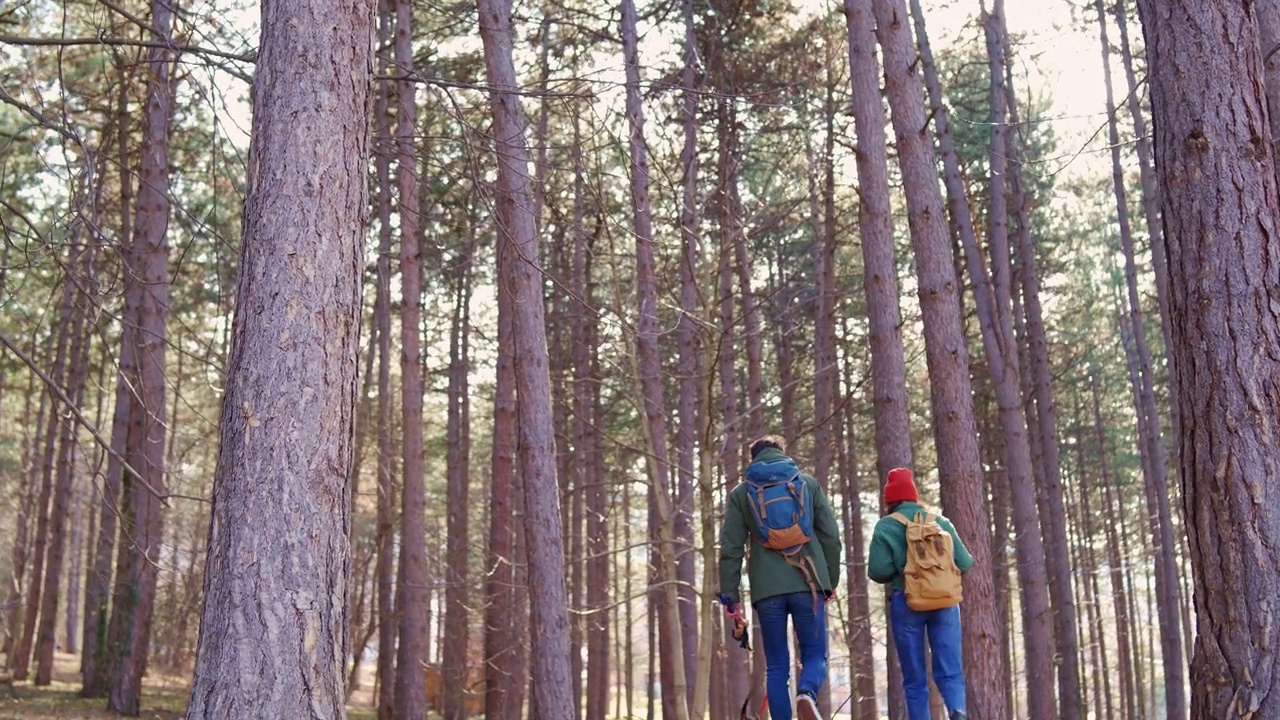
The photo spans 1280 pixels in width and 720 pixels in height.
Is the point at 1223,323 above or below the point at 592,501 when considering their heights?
below

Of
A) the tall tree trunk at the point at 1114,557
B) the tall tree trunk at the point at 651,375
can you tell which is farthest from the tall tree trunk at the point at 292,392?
the tall tree trunk at the point at 1114,557

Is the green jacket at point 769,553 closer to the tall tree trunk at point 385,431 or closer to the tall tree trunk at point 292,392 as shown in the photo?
the tall tree trunk at point 292,392

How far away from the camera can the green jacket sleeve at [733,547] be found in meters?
7.11

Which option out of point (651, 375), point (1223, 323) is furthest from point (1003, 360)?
point (1223, 323)

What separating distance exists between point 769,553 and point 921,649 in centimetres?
108

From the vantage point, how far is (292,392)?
4.34 m

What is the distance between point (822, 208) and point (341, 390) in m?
18.4

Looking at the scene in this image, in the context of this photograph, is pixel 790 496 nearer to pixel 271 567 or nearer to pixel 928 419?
pixel 271 567

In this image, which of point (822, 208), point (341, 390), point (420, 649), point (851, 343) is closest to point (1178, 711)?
point (851, 343)

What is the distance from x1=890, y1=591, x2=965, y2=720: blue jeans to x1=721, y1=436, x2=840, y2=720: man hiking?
1.55ft

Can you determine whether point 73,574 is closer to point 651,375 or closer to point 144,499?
point 144,499

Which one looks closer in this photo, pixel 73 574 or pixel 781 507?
pixel 781 507

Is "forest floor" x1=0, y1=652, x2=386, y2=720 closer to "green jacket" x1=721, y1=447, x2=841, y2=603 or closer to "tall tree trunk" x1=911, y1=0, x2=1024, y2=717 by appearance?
"green jacket" x1=721, y1=447, x2=841, y2=603

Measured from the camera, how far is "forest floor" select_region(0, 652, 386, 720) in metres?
13.4
